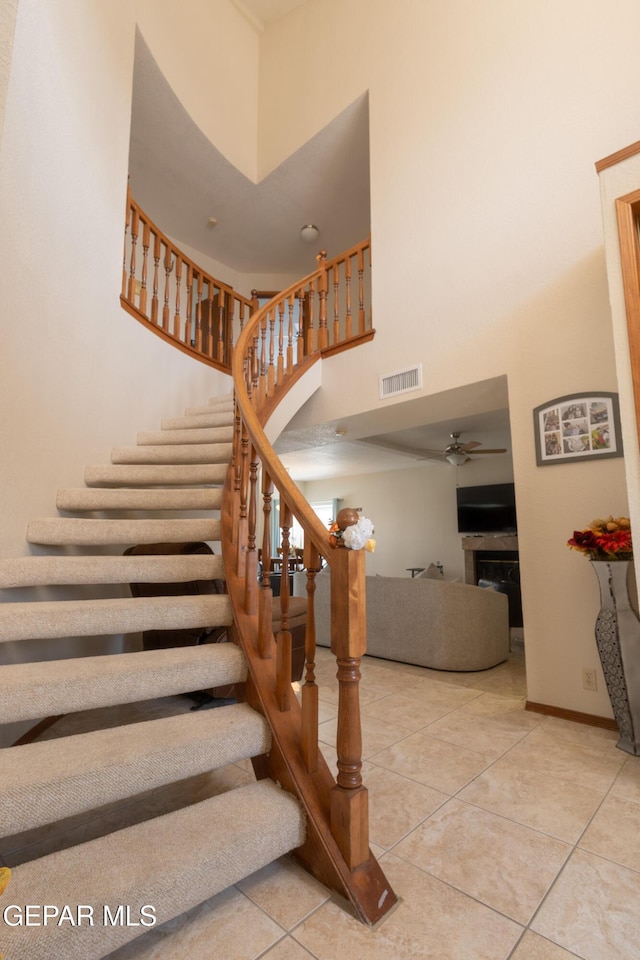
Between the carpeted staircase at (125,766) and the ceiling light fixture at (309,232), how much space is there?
Result: 5.42m

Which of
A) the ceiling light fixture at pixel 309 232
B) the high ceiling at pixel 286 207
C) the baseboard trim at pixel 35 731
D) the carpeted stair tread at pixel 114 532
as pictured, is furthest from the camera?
the ceiling light fixture at pixel 309 232

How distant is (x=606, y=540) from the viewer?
2.29m

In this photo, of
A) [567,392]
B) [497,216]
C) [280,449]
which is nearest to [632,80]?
[497,216]

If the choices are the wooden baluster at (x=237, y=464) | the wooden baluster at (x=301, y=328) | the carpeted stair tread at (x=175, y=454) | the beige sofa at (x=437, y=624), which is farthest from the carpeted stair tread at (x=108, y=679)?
the wooden baluster at (x=301, y=328)

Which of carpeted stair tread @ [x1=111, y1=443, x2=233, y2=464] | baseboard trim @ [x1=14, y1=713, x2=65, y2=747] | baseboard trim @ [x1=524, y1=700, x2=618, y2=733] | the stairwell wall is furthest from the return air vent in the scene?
baseboard trim @ [x1=14, y1=713, x2=65, y2=747]

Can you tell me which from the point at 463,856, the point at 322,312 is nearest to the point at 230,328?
the point at 322,312

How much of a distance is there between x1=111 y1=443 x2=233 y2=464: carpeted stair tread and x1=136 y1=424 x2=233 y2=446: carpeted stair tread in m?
0.11

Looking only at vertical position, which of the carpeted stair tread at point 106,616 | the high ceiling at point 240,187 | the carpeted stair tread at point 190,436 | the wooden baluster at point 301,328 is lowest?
the carpeted stair tread at point 106,616

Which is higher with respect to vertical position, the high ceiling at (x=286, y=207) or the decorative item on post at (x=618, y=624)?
the high ceiling at (x=286, y=207)

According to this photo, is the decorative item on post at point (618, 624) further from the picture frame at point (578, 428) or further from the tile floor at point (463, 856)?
the picture frame at point (578, 428)

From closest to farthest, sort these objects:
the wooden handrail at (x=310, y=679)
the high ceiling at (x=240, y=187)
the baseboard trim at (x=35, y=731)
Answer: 1. the wooden handrail at (x=310, y=679)
2. the baseboard trim at (x=35, y=731)
3. the high ceiling at (x=240, y=187)

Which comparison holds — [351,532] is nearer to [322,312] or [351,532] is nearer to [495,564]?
[322,312]

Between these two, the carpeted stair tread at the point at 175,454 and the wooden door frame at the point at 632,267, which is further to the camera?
the carpeted stair tread at the point at 175,454

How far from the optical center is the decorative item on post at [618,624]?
87.1 inches
